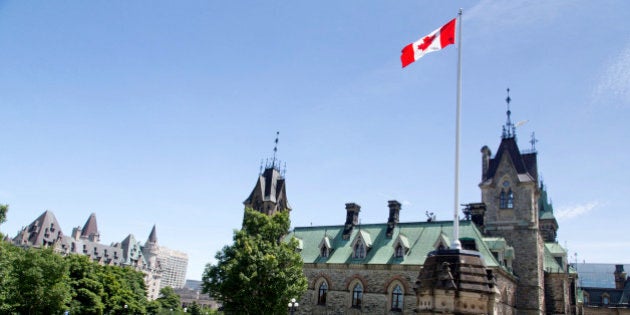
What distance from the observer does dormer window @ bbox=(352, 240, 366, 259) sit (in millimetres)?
38562

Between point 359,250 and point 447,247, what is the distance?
25.0ft

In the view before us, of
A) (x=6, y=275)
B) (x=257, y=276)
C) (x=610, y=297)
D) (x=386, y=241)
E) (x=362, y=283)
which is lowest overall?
(x=6, y=275)

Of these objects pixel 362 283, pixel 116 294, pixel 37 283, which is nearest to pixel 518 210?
pixel 362 283

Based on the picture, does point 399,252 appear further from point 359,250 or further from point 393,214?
point 393,214

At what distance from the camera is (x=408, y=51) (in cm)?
1611

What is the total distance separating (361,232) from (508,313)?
1227 cm

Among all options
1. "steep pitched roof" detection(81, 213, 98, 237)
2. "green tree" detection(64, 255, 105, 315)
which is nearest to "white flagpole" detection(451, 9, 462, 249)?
"green tree" detection(64, 255, 105, 315)

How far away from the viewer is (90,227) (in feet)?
415

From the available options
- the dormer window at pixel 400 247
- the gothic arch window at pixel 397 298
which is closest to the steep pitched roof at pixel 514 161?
the dormer window at pixel 400 247

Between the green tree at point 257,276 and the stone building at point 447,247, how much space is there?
21.9ft

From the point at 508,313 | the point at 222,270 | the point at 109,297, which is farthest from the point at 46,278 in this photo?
the point at 508,313

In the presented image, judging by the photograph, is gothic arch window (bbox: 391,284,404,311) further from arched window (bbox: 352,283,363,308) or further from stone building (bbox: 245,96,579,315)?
arched window (bbox: 352,283,363,308)

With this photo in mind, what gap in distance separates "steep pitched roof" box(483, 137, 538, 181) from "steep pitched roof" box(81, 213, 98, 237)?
368 feet

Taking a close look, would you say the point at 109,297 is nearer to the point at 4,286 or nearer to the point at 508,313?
the point at 4,286
